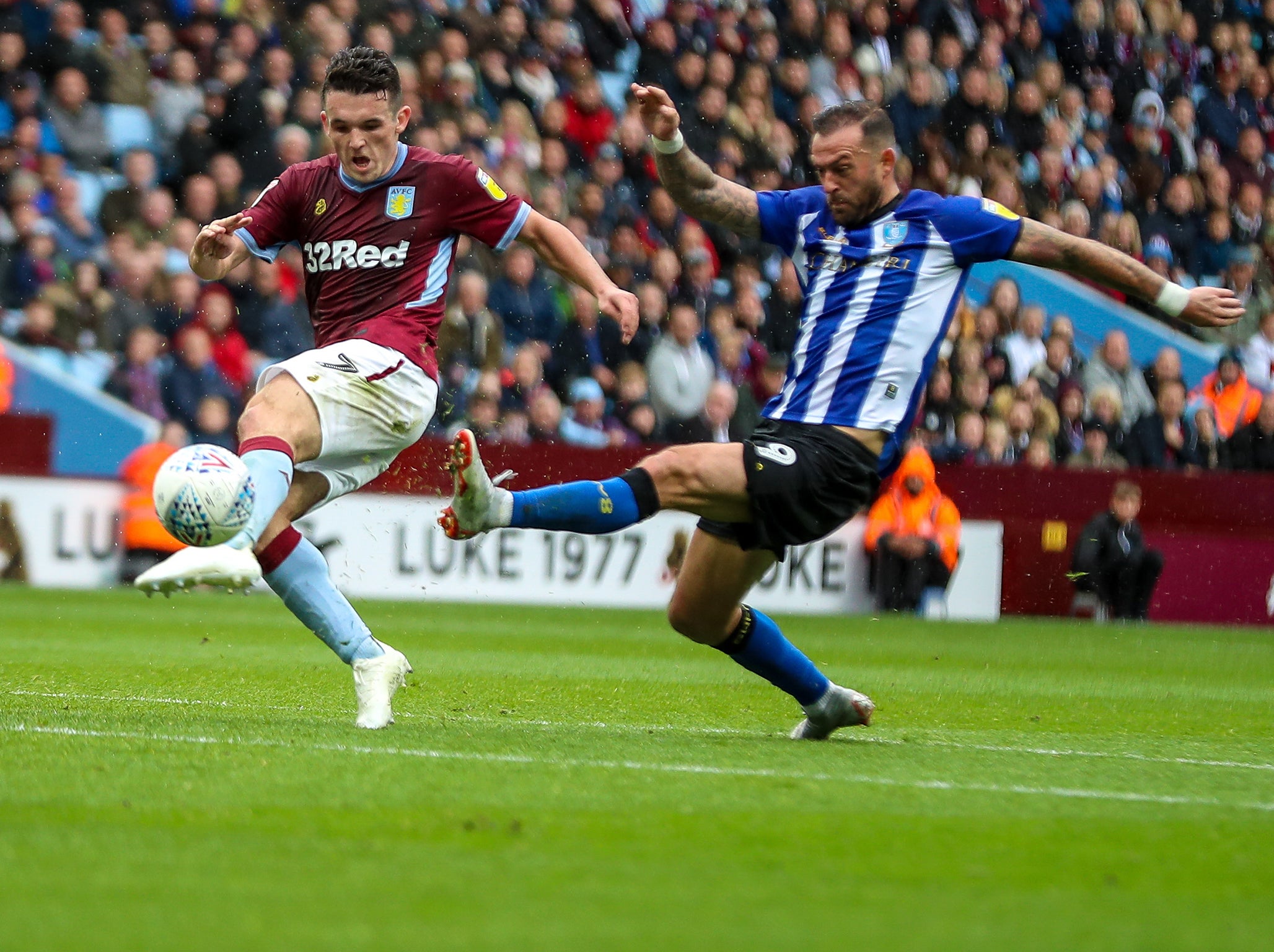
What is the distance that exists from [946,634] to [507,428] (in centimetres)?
351

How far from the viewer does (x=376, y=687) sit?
5.54 m

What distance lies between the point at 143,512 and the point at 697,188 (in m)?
8.20

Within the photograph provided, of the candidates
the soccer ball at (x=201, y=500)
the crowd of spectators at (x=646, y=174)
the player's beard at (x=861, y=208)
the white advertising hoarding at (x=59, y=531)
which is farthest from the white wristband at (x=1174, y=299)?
the white advertising hoarding at (x=59, y=531)

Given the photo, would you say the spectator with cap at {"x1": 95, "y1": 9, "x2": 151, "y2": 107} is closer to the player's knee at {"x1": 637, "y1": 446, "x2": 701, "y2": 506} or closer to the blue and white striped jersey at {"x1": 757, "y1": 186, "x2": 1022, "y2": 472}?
the blue and white striped jersey at {"x1": 757, "y1": 186, "x2": 1022, "y2": 472}

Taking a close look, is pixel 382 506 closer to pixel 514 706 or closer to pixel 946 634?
pixel 946 634

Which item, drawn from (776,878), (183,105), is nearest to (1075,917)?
(776,878)

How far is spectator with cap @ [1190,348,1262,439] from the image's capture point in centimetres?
1691

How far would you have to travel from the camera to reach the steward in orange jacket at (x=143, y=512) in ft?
42.8

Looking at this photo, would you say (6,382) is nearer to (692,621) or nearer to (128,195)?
(128,195)

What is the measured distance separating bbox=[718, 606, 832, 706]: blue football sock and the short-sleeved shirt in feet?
4.10

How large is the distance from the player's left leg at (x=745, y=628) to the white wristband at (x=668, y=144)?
117 cm

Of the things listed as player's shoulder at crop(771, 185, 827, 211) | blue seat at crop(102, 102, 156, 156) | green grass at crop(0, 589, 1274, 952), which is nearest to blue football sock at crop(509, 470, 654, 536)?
green grass at crop(0, 589, 1274, 952)

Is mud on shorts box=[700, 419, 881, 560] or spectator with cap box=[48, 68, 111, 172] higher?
spectator with cap box=[48, 68, 111, 172]

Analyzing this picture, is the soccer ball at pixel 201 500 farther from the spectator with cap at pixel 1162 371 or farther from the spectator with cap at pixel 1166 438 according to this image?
the spectator with cap at pixel 1162 371
